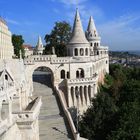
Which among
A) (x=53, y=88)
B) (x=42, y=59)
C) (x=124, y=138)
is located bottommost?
(x=124, y=138)

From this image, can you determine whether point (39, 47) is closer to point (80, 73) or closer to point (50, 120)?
point (80, 73)

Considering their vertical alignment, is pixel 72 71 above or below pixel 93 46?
below

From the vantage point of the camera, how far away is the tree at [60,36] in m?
50.7

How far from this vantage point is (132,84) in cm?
4166

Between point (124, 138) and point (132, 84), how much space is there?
17.6 meters

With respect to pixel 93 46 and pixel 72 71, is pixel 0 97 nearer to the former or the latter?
pixel 72 71

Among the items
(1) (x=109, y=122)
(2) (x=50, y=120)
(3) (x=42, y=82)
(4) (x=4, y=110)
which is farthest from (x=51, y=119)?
(3) (x=42, y=82)

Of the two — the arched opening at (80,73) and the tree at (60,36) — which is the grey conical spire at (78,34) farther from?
the tree at (60,36)

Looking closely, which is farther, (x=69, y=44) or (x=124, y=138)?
(x=69, y=44)

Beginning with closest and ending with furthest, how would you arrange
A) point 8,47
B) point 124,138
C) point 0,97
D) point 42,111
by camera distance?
point 0,97 < point 124,138 < point 42,111 < point 8,47

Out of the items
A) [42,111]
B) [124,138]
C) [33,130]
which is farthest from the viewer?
[42,111]

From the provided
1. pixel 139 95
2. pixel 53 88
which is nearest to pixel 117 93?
pixel 139 95

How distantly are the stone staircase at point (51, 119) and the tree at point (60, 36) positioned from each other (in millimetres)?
15398

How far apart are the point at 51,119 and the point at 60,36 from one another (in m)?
24.7
